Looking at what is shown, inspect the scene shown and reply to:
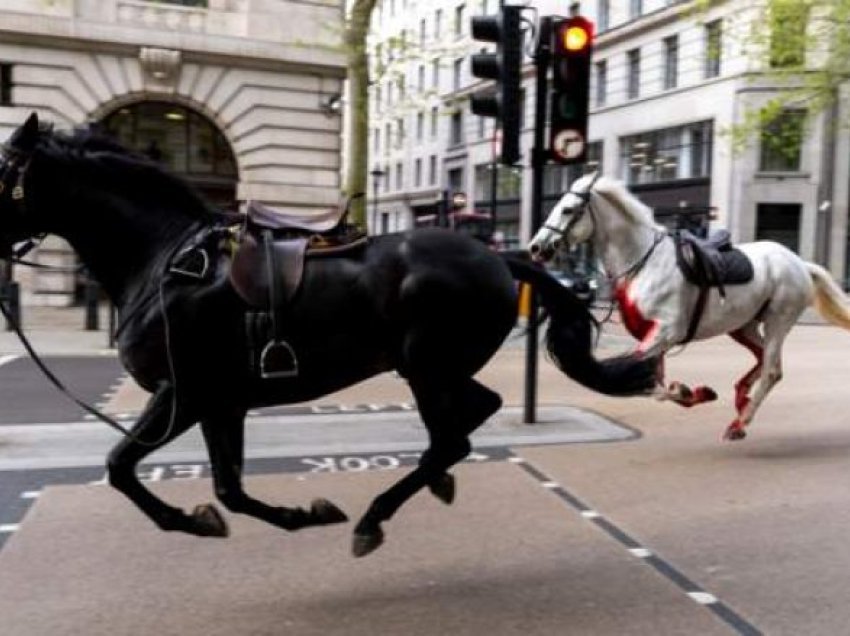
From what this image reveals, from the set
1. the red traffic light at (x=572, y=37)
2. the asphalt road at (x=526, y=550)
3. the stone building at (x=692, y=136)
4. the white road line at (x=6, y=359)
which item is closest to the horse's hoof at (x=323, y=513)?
the asphalt road at (x=526, y=550)

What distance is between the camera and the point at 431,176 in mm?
A: 65688

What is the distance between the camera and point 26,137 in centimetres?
408

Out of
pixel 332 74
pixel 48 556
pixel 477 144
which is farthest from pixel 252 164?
pixel 477 144

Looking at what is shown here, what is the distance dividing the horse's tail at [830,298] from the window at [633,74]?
1418 inches

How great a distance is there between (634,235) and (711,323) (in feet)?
3.24

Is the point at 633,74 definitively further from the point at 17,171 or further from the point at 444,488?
the point at 17,171

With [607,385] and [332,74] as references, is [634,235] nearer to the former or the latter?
[607,385]

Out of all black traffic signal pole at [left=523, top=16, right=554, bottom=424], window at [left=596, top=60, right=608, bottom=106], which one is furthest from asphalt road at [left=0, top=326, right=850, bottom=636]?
window at [left=596, top=60, right=608, bottom=106]

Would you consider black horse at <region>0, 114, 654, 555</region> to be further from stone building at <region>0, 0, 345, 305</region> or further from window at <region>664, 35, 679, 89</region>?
window at <region>664, 35, 679, 89</region>

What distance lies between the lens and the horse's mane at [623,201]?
7.51 metres

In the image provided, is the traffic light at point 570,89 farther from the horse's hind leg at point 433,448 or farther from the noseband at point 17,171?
the noseband at point 17,171

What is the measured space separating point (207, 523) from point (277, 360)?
0.83 meters

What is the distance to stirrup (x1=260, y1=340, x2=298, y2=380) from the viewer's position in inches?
166

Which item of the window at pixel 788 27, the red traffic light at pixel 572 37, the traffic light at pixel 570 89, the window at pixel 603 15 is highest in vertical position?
the window at pixel 603 15
